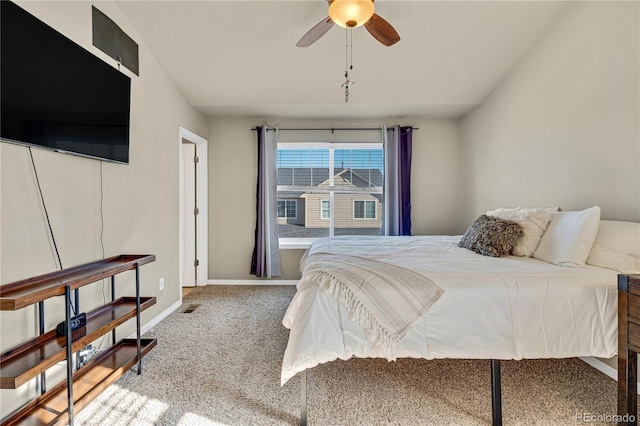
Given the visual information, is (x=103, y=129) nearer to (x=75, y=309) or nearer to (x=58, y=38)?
(x=58, y=38)

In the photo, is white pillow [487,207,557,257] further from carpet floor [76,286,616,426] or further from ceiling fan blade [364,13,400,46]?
ceiling fan blade [364,13,400,46]

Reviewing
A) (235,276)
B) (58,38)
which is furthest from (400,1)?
(235,276)

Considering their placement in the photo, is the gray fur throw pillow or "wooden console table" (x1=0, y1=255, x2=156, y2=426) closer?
"wooden console table" (x1=0, y1=255, x2=156, y2=426)

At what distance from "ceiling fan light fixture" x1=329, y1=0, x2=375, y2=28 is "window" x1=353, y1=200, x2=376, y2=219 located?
266 cm

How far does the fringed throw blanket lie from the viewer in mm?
1434

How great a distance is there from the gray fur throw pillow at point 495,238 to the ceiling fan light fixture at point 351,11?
1760 mm

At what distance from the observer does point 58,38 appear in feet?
5.41

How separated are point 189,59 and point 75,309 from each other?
2.40m

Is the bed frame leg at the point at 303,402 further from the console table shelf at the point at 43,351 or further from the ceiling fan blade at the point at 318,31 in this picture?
the ceiling fan blade at the point at 318,31

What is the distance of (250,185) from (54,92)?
8.36 ft

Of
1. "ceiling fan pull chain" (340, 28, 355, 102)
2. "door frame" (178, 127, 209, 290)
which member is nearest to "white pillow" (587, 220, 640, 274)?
"ceiling fan pull chain" (340, 28, 355, 102)

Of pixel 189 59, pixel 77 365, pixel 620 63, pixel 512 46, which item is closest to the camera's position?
pixel 77 365

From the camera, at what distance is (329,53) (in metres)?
→ 2.82

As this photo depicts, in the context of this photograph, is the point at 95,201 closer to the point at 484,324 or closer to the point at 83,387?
the point at 83,387
